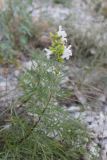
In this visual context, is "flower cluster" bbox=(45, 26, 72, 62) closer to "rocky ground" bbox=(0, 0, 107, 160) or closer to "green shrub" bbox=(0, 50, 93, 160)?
"green shrub" bbox=(0, 50, 93, 160)

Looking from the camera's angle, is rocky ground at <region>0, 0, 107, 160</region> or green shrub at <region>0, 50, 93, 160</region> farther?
rocky ground at <region>0, 0, 107, 160</region>

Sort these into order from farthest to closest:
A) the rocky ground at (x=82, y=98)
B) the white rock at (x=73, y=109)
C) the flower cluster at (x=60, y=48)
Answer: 1. the white rock at (x=73, y=109)
2. the rocky ground at (x=82, y=98)
3. the flower cluster at (x=60, y=48)

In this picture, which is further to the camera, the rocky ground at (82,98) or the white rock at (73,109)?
the white rock at (73,109)

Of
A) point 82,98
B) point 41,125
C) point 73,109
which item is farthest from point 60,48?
point 82,98

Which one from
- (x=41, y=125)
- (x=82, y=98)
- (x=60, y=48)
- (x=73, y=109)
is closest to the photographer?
(x=60, y=48)

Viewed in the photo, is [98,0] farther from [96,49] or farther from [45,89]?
[45,89]

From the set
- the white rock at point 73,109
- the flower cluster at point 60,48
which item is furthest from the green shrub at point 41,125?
the white rock at point 73,109

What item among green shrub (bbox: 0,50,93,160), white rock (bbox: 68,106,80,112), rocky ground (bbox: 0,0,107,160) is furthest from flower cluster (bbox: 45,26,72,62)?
white rock (bbox: 68,106,80,112)

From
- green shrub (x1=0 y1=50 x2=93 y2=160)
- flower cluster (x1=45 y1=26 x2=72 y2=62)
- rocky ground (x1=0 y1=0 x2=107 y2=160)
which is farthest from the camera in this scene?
rocky ground (x1=0 y1=0 x2=107 y2=160)

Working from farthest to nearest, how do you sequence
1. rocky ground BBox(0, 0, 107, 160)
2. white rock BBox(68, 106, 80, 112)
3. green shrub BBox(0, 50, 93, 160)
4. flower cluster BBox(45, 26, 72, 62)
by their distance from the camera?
white rock BBox(68, 106, 80, 112) → rocky ground BBox(0, 0, 107, 160) → green shrub BBox(0, 50, 93, 160) → flower cluster BBox(45, 26, 72, 62)

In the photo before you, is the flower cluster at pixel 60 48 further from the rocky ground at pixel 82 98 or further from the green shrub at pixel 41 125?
the rocky ground at pixel 82 98

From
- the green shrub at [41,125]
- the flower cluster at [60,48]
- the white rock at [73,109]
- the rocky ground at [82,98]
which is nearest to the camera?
the flower cluster at [60,48]

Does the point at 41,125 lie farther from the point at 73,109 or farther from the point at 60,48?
the point at 73,109
